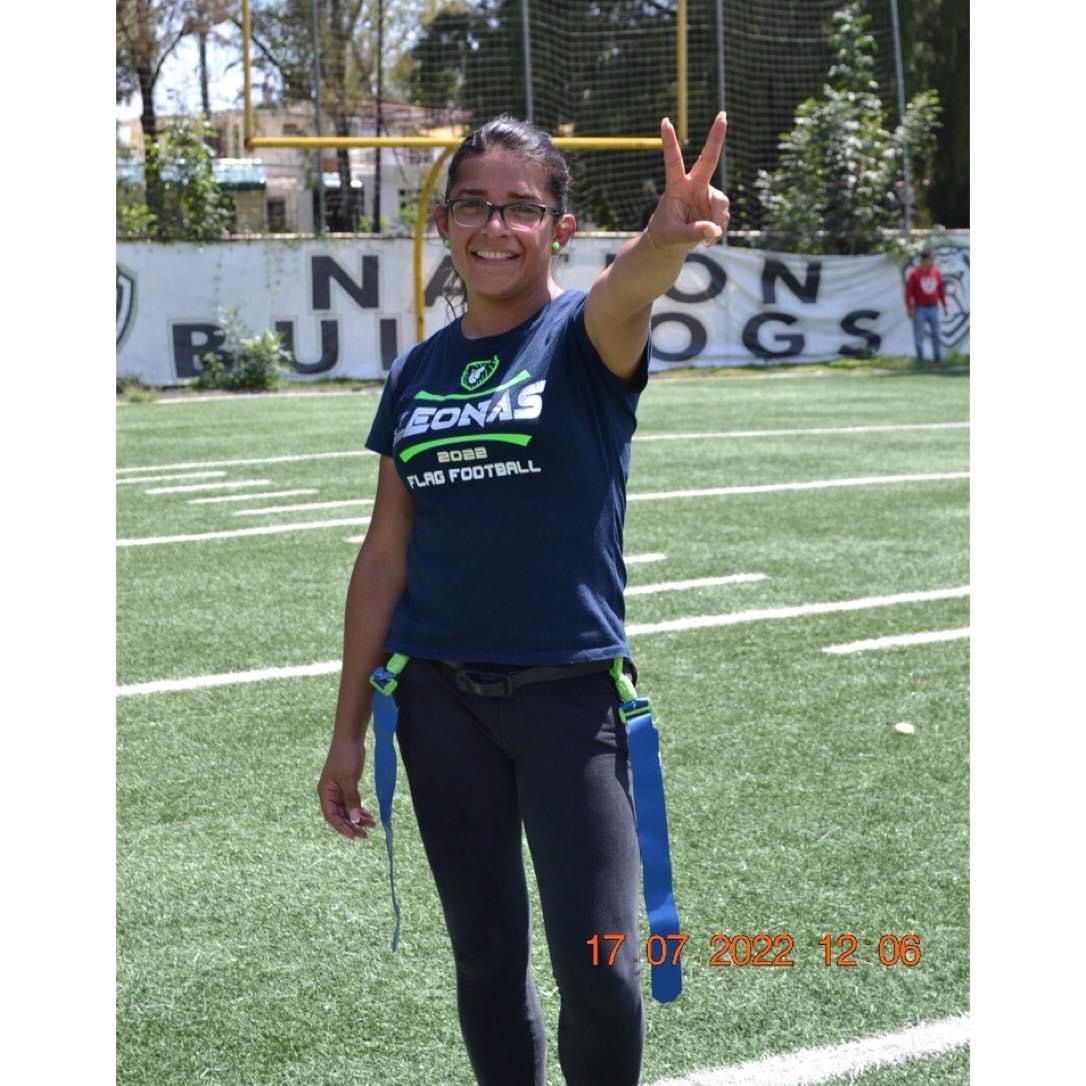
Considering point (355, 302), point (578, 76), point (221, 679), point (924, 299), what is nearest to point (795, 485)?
point (221, 679)

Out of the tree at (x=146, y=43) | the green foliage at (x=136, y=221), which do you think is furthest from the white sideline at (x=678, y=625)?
the tree at (x=146, y=43)

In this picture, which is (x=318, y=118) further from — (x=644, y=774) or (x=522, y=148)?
(x=644, y=774)

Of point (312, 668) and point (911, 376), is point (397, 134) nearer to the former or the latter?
point (911, 376)

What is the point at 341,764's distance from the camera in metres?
2.82

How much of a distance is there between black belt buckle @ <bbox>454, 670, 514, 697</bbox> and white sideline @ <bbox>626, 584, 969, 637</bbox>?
4232 millimetres

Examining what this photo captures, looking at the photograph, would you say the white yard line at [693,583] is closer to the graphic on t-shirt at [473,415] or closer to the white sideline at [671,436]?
the white sideline at [671,436]

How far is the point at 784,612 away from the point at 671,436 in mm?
7125

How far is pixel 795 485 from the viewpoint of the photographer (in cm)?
1110

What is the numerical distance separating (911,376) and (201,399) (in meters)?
9.89

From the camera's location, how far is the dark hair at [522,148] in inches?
103

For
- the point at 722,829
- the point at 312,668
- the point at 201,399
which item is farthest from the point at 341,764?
the point at 201,399

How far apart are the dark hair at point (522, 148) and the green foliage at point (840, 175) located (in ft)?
75.8

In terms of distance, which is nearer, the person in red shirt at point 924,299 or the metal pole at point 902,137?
the person in red shirt at point 924,299
